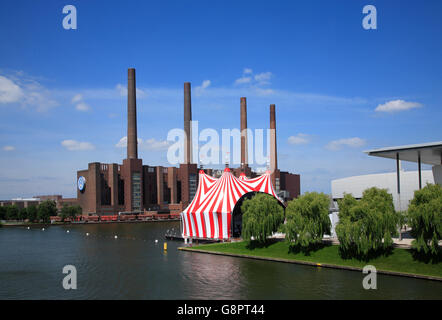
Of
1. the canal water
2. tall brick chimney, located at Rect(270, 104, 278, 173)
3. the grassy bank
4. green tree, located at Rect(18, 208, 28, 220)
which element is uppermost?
tall brick chimney, located at Rect(270, 104, 278, 173)

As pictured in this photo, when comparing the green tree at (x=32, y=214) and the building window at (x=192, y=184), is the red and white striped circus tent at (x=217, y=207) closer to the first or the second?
the green tree at (x=32, y=214)

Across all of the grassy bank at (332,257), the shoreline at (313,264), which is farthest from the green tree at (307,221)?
the shoreline at (313,264)

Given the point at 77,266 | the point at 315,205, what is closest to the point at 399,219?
the point at 315,205

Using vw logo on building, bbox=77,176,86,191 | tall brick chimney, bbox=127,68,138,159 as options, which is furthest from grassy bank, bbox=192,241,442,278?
vw logo on building, bbox=77,176,86,191

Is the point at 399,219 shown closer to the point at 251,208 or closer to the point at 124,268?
the point at 251,208

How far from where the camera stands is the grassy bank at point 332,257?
27.8m

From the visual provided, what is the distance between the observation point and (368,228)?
30359mm

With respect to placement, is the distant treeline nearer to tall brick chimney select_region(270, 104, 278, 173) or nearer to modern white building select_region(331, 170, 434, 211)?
tall brick chimney select_region(270, 104, 278, 173)

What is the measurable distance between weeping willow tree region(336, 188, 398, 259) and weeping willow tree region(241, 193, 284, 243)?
8540 mm

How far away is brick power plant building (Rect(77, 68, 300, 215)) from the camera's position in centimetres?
11875

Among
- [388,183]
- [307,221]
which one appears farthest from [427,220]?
[388,183]
